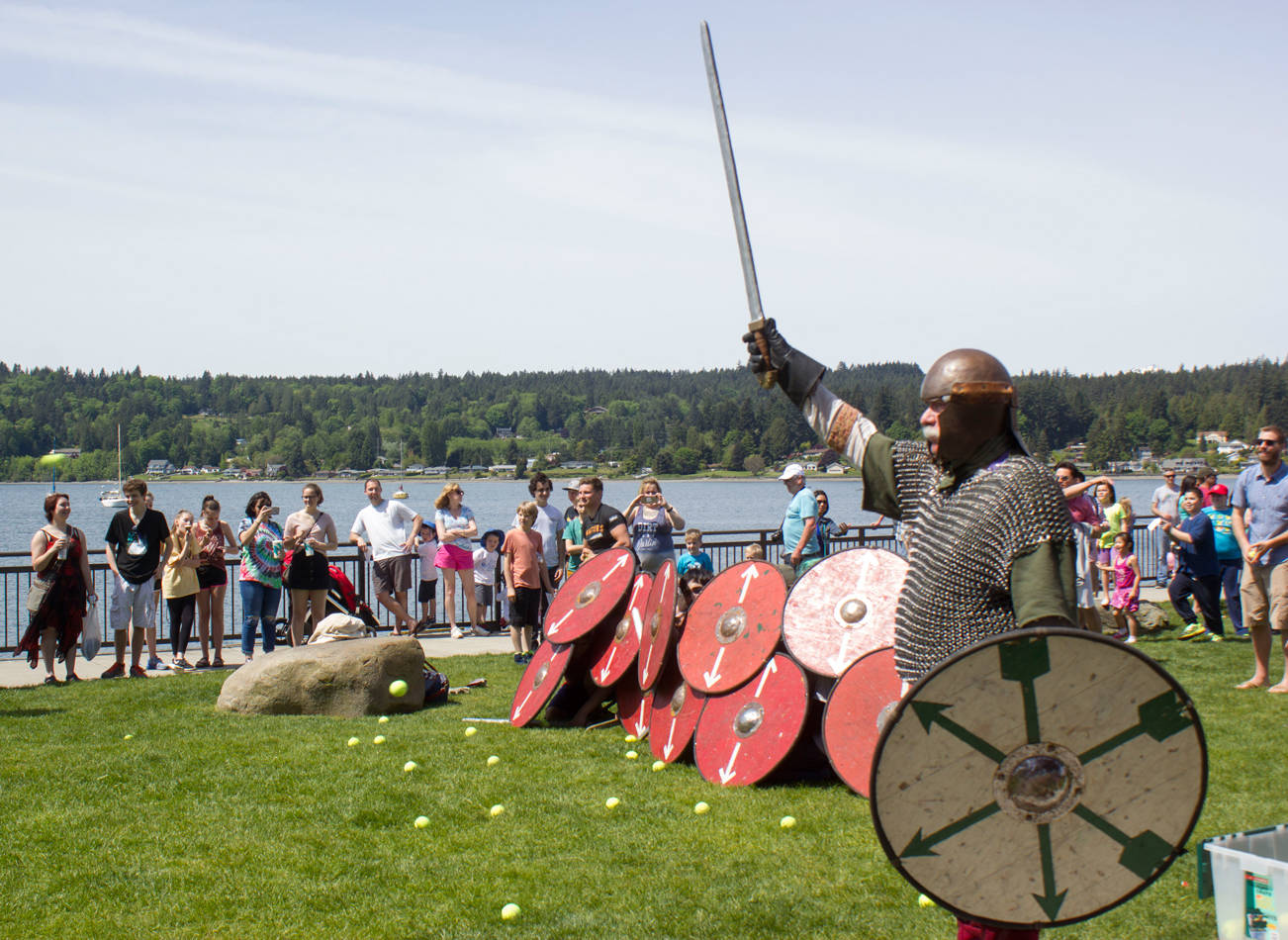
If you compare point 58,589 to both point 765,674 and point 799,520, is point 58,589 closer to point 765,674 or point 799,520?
point 765,674

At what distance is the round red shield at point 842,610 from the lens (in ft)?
22.1

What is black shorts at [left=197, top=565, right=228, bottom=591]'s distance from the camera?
11.6 meters

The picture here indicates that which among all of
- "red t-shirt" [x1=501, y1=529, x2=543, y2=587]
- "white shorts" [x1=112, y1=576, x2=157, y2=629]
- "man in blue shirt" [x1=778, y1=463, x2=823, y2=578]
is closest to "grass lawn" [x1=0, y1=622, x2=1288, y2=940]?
"white shorts" [x1=112, y1=576, x2=157, y2=629]

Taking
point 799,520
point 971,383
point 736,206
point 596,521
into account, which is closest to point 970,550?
point 971,383

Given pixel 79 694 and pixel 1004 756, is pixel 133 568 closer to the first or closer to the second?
pixel 79 694

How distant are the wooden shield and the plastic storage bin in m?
1.44

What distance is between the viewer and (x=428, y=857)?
209 inches

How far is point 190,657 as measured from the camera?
12469 millimetres

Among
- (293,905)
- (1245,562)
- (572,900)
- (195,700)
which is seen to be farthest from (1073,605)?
(195,700)

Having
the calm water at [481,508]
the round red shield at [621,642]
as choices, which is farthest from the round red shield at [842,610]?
the calm water at [481,508]

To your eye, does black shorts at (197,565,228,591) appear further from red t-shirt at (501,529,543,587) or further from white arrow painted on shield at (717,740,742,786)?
white arrow painted on shield at (717,740,742,786)

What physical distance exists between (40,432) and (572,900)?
12124cm

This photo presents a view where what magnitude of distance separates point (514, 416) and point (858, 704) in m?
130

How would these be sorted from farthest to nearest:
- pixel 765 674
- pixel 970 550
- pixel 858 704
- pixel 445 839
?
pixel 765 674, pixel 858 704, pixel 445 839, pixel 970 550
